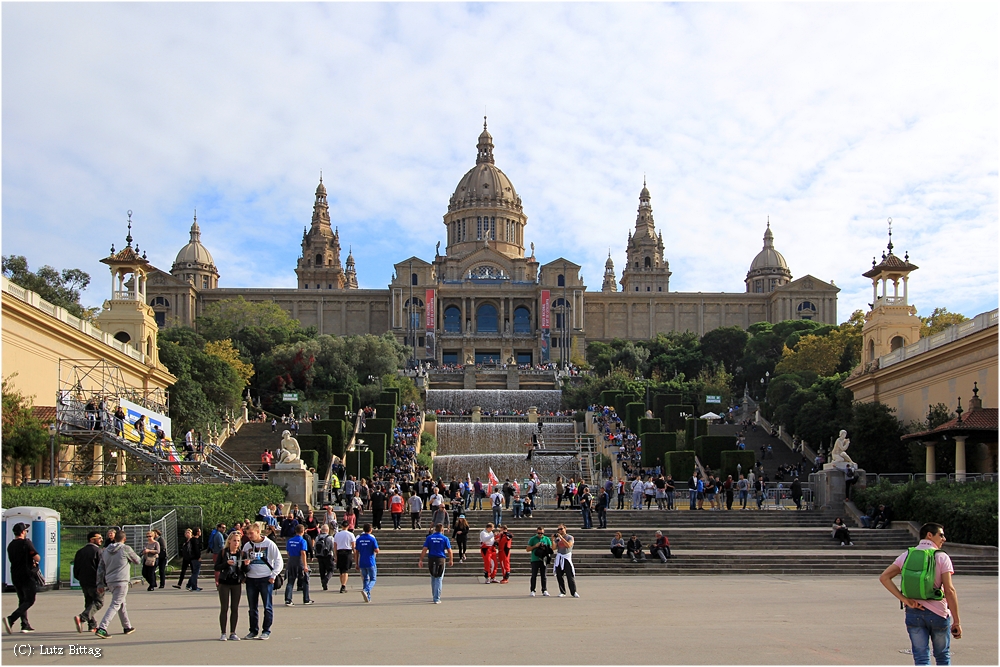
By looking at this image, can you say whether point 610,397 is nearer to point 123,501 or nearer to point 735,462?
point 735,462

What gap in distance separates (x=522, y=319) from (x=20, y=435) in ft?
296

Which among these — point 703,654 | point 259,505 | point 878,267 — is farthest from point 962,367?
point 703,654

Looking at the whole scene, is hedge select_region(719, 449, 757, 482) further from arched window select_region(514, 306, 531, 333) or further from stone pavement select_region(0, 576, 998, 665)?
arched window select_region(514, 306, 531, 333)

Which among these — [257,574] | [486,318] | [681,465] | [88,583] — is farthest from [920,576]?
[486,318]

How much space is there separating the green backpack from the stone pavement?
2.58 metres

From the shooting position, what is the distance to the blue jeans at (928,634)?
35.7 ft

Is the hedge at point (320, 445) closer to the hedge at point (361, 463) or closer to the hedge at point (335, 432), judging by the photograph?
the hedge at point (361, 463)

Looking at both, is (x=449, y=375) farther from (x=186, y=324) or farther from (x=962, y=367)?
(x=962, y=367)

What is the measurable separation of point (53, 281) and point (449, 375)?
32.9 metres

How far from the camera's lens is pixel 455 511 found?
106ft

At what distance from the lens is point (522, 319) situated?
122000 mm

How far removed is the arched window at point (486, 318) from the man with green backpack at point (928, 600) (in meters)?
110

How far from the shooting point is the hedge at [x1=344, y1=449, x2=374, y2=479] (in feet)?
144

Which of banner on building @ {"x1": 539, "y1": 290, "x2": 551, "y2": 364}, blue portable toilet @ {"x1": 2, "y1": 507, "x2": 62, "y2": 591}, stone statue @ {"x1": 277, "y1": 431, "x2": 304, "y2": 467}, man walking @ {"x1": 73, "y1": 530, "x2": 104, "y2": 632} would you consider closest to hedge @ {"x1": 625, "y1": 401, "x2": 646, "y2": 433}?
stone statue @ {"x1": 277, "y1": 431, "x2": 304, "y2": 467}
